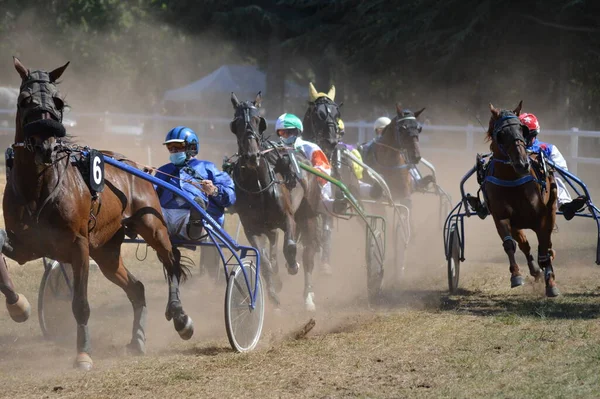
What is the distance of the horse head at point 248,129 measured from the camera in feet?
30.4

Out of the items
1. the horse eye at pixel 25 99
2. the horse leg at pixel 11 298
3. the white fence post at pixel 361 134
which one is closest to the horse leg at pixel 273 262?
the horse leg at pixel 11 298

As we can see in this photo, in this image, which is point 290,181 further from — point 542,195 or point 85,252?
point 85,252

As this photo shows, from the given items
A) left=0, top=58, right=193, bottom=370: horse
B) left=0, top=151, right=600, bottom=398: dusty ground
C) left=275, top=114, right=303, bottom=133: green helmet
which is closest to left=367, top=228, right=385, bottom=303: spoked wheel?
left=0, top=151, right=600, bottom=398: dusty ground

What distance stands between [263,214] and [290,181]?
1.51 ft

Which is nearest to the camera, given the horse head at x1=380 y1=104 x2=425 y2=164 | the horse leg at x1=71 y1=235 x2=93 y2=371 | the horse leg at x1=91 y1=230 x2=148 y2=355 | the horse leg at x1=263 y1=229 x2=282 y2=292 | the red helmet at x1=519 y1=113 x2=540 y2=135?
the horse leg at x1=71 y1=235 x2=93 y2=371

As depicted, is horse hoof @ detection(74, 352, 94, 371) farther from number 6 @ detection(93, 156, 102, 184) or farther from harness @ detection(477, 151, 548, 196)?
harness @ detection(477, 151, 548, 196)

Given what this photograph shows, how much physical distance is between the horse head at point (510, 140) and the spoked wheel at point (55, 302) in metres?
4.10

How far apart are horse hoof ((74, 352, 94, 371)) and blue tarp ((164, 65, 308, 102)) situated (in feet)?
100

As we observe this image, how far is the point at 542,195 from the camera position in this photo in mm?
9500

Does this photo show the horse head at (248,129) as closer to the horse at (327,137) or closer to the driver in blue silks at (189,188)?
the driver in blue silks at (189,188)

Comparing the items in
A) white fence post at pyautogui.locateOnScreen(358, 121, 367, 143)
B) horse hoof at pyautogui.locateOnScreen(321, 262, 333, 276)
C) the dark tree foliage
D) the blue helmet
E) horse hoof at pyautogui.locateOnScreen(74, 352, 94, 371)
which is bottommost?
horse hoof at pyautogui.locateOnScreen(74, 352, 94, 371)

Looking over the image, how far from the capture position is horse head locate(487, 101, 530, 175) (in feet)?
29.7

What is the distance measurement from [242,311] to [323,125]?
4.72 m

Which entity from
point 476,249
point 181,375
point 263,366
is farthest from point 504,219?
point 476,249
